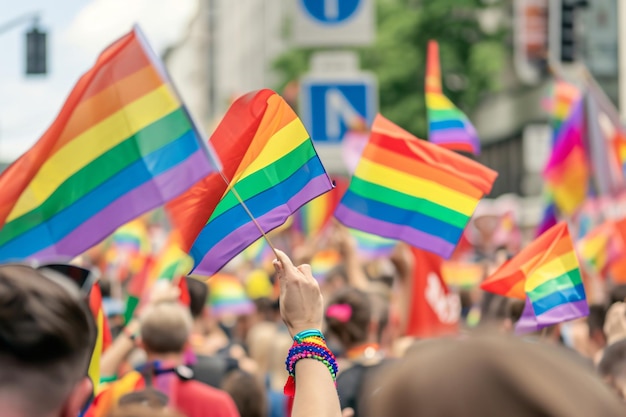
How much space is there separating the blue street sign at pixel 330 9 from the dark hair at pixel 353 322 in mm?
6207

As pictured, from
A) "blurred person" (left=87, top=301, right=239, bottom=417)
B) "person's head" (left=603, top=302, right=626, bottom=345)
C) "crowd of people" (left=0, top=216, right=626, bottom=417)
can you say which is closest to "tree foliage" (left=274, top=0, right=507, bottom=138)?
"crowd of people" (left=0, top=216, right=626, bottom=417)

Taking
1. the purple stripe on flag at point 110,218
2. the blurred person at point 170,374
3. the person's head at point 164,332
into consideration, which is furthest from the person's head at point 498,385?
the person's head at point 164,332

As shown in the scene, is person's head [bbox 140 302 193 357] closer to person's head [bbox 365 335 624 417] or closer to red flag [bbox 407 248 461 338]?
red flag [bbox 407 248 461 338]

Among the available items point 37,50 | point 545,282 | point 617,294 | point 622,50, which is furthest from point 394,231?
point 622,50

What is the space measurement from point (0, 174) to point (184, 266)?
8.45 feet

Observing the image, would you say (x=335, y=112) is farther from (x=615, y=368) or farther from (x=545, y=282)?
(x=615, y=368)

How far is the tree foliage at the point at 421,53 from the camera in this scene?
3397 centimetres

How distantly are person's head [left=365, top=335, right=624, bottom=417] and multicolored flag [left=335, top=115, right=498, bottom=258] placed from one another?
3661 mm

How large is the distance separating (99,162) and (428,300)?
2.98m

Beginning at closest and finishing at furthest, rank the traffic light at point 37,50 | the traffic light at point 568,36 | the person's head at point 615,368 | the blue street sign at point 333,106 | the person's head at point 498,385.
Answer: the person's head at point 498,385, the person's head at point 615,368, the blue street sign at point 333,106, the traffic light at point 568,36, the traffic light at point 37,50

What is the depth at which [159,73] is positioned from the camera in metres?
4.35

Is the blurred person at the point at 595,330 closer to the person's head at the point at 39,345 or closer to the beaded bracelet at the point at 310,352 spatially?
the beaded bracelet at the point at 310,352

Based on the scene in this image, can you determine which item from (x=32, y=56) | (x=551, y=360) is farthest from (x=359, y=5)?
(x=32, y=56)

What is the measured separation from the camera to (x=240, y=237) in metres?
3.76
